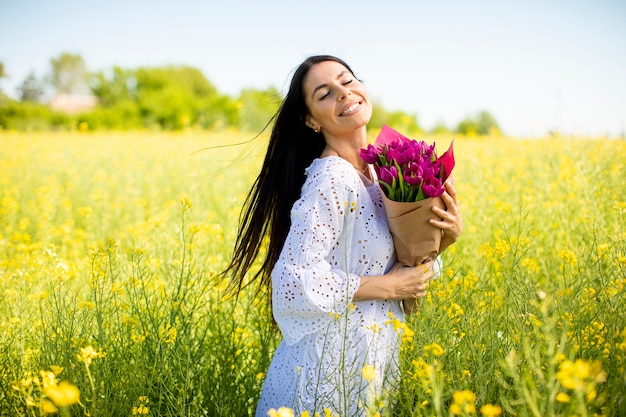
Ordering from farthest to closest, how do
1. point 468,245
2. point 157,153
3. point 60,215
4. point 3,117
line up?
point 3,117
point 157,153
point 60,215
point 468,245

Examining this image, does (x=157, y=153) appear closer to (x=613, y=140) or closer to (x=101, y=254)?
(x=613, y=140)

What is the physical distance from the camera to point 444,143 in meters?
9.45

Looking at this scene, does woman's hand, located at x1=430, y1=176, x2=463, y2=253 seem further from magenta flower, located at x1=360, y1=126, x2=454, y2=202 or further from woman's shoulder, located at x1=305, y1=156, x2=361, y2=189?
woman's shoulder, located at x1=305, y1=156, x2=361, y2=189

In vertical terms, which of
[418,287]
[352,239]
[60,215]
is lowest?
[60,215]

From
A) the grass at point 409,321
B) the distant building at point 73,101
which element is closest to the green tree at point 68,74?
the distant building at point 73,101

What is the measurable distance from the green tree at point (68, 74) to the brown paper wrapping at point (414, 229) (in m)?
59.3

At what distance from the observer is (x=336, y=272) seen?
76.6 inches

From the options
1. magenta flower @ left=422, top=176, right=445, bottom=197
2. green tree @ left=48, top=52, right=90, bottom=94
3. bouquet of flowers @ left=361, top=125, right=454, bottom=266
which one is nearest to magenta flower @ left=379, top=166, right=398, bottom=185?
bouquet of flowers @ left=361, top=125, right=454, bottom=266

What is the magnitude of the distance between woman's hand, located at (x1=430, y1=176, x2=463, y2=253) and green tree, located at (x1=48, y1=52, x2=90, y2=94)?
2336 inches

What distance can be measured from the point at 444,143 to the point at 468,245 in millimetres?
6167

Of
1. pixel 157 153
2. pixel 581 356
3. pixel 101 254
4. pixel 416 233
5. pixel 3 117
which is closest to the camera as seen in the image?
pixel 581 356

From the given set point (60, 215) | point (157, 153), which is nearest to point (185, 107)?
point (157, 153)

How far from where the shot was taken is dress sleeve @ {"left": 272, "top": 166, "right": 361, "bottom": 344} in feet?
6.21

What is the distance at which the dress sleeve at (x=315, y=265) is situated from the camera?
1894mm
